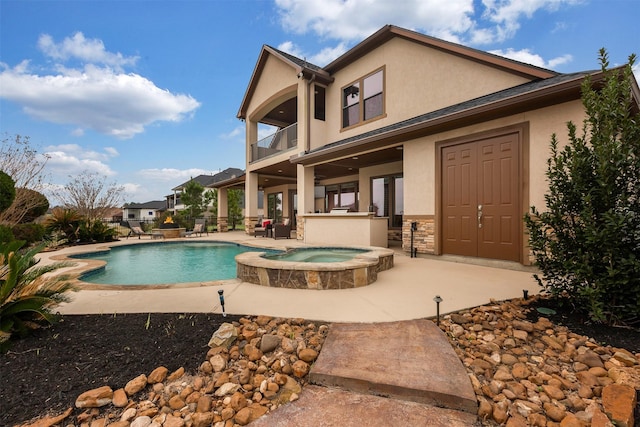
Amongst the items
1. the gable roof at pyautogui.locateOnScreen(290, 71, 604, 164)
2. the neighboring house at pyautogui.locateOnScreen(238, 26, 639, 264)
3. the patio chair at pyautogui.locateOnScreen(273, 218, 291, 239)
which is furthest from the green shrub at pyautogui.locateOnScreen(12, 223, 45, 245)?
the gable roof at pyautogui.locateOnScreen(290, 71, 604, 164)

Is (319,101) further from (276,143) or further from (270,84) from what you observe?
(276,143)

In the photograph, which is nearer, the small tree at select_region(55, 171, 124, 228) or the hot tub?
the hot tub

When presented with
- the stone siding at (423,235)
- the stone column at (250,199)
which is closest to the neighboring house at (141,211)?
the stone column at (250,199)

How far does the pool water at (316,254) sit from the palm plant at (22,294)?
401 cm

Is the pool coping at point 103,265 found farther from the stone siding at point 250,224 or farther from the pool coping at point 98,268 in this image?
the stone siding at point 250,224

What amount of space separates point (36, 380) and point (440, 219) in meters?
7.52

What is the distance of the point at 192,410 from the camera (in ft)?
6.21

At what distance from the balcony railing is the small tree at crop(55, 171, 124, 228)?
8.34m

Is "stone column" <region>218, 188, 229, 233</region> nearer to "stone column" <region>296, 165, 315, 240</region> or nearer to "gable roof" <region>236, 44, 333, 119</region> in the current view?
"gable roof" <region>236, 44, 333, 119</region>

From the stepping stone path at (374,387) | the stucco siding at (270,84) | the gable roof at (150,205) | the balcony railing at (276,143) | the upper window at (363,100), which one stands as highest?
the stucco siding at (270,84)

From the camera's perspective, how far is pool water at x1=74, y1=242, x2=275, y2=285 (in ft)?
21.5

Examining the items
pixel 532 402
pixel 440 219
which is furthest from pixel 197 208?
pixel 532 402

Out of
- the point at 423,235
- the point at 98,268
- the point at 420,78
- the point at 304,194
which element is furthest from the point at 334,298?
the point at 420,78

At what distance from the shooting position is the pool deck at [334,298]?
3.44 meters
